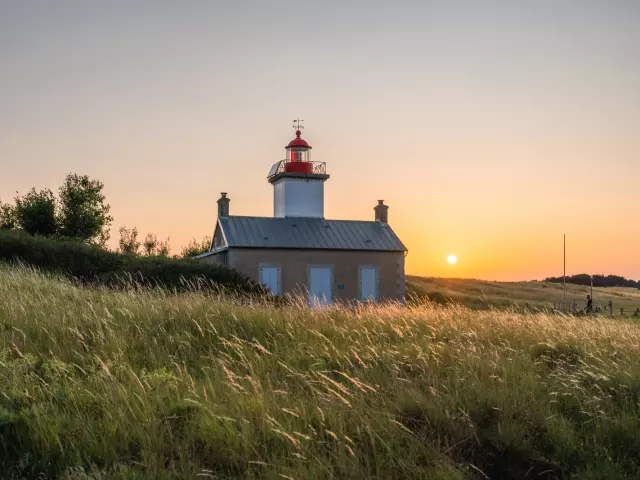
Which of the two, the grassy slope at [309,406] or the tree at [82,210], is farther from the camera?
the tree at [82,210]

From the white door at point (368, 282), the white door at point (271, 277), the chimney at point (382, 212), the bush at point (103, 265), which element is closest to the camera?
the bush at point (103, 265)

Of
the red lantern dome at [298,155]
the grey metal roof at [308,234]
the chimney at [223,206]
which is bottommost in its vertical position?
the grey metal roof at [308,234]

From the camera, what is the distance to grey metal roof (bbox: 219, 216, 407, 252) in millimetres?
31688

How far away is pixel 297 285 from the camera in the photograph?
30078 mm

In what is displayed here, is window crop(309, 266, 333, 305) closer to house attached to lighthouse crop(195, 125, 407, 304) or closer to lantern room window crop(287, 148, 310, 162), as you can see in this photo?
house attached to lighthouse crop(195, 125, 407, 304)

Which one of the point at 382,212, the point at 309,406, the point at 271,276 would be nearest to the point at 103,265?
the point at 271,276

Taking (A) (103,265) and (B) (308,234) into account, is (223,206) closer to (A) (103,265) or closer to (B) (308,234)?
(B) (308,234)

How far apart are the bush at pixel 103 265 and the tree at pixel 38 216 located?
18372mm

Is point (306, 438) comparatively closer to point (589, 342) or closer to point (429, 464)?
point (429, 464)

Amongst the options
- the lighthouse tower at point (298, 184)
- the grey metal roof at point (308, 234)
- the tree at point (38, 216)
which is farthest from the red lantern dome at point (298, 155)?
the tree at point (38, 216)

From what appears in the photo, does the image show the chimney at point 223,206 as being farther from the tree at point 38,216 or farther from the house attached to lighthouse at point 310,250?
the tree at point 38,216

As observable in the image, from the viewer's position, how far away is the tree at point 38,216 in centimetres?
3788

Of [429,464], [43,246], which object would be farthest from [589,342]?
[43,246]

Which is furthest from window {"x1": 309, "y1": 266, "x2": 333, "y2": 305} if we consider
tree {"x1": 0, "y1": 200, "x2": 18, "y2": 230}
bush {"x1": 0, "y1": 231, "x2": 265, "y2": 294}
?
tree {"x1": 0, "y1": 200, "x2": 18, "y2": 230}
